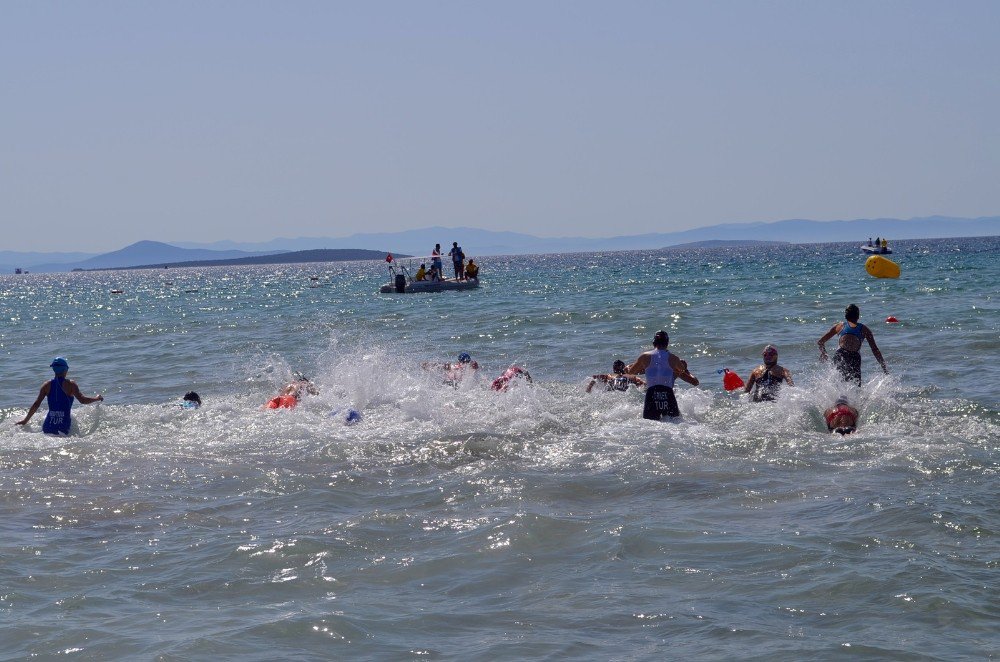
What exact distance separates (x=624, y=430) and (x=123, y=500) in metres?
5.20

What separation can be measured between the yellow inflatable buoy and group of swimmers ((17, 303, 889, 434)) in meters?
13.7

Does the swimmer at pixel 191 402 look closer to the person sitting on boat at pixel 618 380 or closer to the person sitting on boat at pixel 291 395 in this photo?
the person sitting on boat at pixel 291 395

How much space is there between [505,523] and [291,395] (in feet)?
23.6

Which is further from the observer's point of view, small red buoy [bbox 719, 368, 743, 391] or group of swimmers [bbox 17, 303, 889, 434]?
small red buoy [bbox 719, 368, 743, 391]

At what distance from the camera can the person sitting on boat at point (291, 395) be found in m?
13.7

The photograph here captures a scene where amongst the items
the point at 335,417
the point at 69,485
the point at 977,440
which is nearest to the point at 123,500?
the point at 69,485

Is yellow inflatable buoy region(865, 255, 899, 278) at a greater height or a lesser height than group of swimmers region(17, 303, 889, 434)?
greater

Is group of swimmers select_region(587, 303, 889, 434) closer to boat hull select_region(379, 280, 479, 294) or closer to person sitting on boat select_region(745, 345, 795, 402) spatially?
person sitting on boat select_region(745, 345, 795, 402)

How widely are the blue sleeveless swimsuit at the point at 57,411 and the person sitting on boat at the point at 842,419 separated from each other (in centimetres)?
871

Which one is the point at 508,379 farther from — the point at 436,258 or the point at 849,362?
the point at 436,258

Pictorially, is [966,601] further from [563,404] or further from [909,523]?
[563,404]

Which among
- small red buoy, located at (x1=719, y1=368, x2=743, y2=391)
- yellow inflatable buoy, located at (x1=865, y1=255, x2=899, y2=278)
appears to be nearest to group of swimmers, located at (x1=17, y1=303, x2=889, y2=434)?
small red buoy, located at (x1=719, y1=368, x2=743, y2=391)

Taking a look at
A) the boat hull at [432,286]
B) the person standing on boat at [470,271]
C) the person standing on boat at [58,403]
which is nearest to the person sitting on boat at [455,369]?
the person standing on boat at [58,403]

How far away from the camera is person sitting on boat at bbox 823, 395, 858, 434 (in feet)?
35.1
